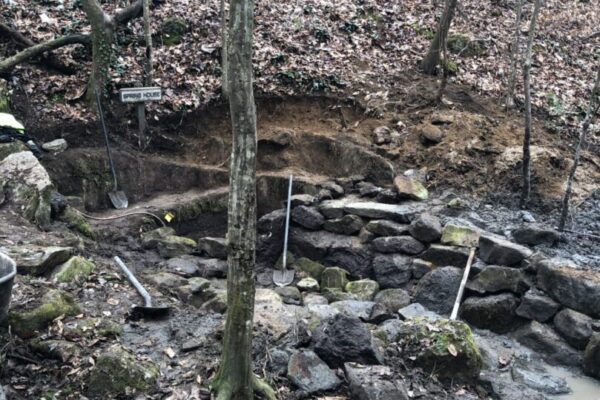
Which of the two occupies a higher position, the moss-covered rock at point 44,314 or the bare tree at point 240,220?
the bare tree at point 240,220

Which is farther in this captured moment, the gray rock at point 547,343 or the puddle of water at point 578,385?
the gray rock at point 547,343

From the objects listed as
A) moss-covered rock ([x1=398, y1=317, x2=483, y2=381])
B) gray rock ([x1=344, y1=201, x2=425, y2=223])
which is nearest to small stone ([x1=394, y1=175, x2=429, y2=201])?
gray rock ([x1=344, y1=201, x2=425, y2=223])

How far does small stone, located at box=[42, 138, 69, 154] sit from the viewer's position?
30.2 ft

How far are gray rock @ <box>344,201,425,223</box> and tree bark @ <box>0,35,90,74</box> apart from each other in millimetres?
5969

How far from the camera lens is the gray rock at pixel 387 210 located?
810 cm

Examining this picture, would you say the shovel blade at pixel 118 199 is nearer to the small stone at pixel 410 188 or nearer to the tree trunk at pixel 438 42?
the small stone at pixel 410 188

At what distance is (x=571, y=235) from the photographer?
23.6 ft

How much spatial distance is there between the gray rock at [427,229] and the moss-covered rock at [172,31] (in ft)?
22.8

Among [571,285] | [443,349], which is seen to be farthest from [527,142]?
[443,349]

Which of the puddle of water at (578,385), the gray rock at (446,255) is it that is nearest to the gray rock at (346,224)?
the gray rock at (446,255)

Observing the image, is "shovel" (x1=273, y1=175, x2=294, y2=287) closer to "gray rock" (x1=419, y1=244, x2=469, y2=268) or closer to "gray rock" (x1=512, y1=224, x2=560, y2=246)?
"gray rock" (x1=419, y1=244, x2=469, y2=268)

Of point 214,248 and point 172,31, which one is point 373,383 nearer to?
point 214,248

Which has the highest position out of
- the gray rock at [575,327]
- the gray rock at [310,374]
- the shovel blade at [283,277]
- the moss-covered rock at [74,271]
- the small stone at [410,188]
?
the small stone at [410,188]

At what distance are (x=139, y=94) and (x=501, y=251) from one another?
655 centimetres
